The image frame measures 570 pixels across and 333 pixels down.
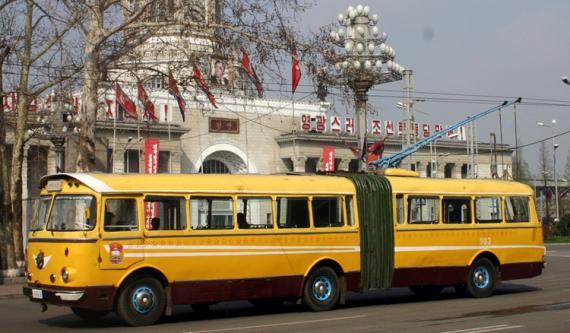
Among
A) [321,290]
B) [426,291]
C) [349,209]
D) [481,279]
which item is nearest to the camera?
[321,290]

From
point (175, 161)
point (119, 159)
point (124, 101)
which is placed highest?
point (124, 101)

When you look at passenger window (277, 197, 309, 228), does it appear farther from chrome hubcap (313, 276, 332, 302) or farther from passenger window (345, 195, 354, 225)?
chrome hubcap (313, 276, 332, 302)

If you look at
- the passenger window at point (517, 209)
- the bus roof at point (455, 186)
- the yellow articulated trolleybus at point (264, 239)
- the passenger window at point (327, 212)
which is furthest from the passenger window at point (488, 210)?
the passenger window at point (327, 212)

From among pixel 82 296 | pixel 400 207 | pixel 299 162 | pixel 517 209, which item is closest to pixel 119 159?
pixel 299 162

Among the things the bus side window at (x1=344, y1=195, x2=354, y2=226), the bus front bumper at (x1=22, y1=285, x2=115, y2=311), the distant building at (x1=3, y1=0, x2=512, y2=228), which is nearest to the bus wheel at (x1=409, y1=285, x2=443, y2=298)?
the bus side window at (x1=344, y1=195, x2=354, y2=226)

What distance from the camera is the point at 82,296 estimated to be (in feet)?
46.7

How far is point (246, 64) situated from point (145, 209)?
30.8ft

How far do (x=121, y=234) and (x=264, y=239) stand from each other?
9.54 ft

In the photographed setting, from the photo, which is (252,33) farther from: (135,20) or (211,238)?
(211,238)

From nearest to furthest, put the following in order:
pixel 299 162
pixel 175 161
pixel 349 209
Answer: pixel 349 209, pixel 175 161, pixel 299 162

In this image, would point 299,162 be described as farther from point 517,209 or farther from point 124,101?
point 517,209

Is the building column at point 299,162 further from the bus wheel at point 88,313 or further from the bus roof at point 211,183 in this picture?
the bus wheel at point 88,313

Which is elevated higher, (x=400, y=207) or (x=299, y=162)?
(x=299, y=162)

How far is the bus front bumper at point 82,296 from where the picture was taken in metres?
14.2
